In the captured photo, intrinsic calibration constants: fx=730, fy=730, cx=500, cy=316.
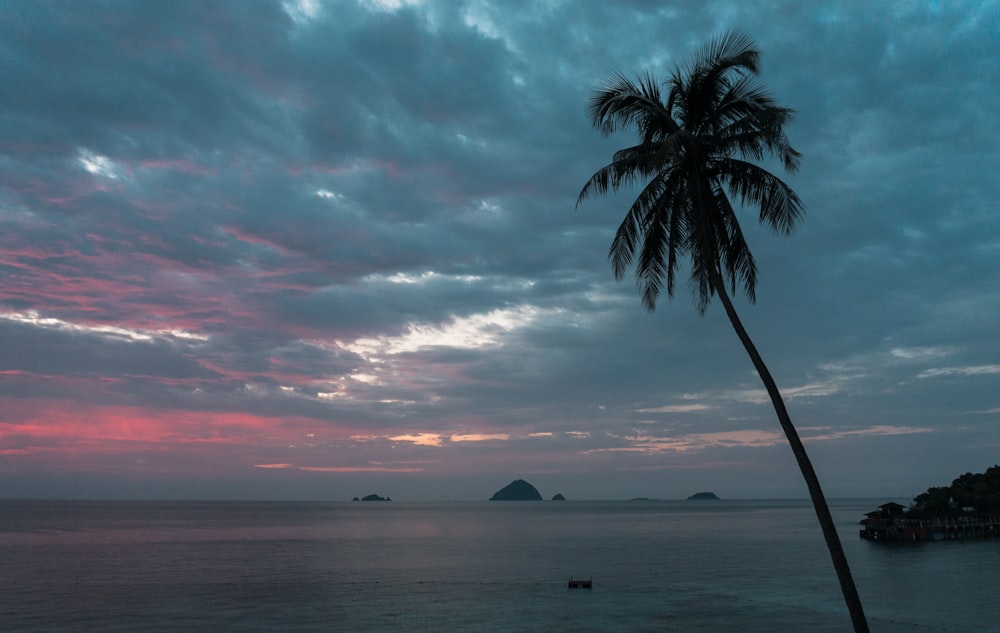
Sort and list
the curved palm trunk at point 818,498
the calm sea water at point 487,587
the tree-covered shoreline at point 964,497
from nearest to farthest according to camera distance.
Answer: the curved palm trunk at point 818,498 < the calm sea water at point 487,587 < the tree-covered shoreline at point 964,497

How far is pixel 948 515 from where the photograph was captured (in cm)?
11656

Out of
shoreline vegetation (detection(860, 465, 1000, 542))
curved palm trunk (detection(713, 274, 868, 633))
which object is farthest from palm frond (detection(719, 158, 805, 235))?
shoreline vegetation (detection(860, 465, 1000, 542))

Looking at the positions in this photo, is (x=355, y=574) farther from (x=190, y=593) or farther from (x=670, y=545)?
(x=670, y=545)

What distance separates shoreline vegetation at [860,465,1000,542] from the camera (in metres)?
111

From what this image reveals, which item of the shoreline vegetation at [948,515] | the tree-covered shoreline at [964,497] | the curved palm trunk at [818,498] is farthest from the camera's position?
the tree-covered shoreline at [964,497]

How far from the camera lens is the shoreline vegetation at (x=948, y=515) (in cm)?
11094

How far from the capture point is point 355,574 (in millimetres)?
75062

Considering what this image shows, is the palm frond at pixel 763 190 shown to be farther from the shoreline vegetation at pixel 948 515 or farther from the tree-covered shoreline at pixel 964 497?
the tree-covered shoreline at pixel 964 497

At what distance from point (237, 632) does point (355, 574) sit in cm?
3114

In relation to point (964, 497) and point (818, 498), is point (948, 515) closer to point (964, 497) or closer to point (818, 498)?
point (964, 497)

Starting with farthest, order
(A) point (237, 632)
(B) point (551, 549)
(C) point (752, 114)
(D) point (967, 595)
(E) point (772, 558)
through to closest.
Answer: (B) point (551, 549), (E) point (772, 558), (D) point (967, 595), (A) point (237, 632), (C) point (752, 114)

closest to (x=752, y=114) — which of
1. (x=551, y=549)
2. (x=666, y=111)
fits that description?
(x=666, y=111)

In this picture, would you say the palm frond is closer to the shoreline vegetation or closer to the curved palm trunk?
the curved palm trunk

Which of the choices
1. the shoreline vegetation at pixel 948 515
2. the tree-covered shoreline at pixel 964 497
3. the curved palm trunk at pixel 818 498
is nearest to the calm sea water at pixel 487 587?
the shoreline vegetation at pixel 948 515
